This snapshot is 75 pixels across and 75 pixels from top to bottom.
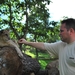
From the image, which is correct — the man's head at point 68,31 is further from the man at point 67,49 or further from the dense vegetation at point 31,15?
the dense vegetation at point 31,15

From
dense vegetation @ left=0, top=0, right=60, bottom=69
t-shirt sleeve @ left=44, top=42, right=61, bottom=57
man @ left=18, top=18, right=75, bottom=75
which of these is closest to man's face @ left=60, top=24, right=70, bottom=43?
man @ left=18, top=18, right=75, bottom=75

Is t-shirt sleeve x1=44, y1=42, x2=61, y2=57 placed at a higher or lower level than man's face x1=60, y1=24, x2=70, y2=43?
lower

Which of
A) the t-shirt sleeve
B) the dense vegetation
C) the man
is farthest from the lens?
the dense vegetation

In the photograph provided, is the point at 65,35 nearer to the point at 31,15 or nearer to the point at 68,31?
the point at 68,31

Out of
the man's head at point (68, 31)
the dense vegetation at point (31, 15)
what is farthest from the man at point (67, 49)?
the dense vegetation at point (31, 15)

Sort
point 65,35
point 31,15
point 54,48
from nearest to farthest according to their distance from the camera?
point 65,35
point 54,48
point 31,15

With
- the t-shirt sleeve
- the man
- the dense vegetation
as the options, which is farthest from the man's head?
the dense vegetation

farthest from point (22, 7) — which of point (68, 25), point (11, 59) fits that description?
point (68, 25)

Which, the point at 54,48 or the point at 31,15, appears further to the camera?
the point at 31,15

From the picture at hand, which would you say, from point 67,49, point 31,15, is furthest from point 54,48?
point 31,15

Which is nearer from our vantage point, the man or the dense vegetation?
the man

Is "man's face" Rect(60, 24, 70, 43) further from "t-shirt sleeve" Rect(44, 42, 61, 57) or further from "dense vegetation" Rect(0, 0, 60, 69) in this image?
"dense vegetation" Rect(0, 0, 60, 69)

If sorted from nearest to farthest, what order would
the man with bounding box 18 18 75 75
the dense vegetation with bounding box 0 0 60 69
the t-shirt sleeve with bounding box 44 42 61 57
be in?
1. the man with bounding box 18 18 75 75
2. the t-shirt sleeve with bounding box 44 42 61 57
3. the dense vegetation with bounding box 0 0 60 69

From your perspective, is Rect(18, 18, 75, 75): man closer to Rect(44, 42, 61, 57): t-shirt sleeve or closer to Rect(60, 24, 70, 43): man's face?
Rect(60, 24, 70, 43): man's face
